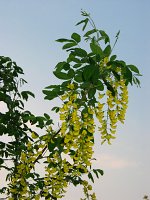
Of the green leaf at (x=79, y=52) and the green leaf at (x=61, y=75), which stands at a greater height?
the green leaf at (x=61, y=75)

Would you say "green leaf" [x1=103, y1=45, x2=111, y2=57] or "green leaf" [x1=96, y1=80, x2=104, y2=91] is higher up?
"green leaf" [x1=103, y1=45, x2=111, y2=57]

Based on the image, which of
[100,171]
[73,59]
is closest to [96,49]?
[73,59]

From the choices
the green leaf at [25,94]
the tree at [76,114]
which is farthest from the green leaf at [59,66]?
the green leaf at [25,94]

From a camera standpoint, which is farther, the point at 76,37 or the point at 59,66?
the point at 59,66

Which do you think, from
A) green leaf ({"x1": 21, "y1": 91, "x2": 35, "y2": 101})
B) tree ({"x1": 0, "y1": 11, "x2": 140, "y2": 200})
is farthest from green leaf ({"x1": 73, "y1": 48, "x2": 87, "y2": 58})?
green leaf ({"x1": 21, "y1": 91, "x2": 35, "y2": 101})

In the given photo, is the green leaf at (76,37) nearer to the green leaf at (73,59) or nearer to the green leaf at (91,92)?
the green leaf at (73,59)

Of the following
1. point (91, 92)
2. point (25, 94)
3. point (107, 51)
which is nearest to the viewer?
point (107, 51)

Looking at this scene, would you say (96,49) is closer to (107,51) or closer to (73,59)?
(107,51)

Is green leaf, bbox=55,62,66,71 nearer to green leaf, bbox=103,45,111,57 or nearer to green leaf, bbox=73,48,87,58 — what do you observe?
green leaf, bbox=73,48,87,58

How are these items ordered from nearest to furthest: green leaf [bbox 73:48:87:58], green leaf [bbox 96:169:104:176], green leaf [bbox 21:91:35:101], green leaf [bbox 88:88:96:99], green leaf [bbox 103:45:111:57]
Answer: green leaf [bbox 73:48:87:58]
green leaf [bbox 103:45:111:57]
green leaf [bbox 88:88:96:99]
green leaf [bbox 96:169:104:176]
green leaf [bbox 21:91:35:101]

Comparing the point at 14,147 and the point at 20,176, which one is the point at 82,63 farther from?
the point at 14,147

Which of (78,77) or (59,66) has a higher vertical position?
(59,66)

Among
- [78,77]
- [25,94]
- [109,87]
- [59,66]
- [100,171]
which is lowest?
[100,171]

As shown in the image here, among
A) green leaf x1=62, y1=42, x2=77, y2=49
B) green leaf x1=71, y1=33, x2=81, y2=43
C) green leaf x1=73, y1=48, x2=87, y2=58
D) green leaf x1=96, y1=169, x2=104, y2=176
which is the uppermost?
green leaf x1=71, y1=33, x2=81, y2=43
